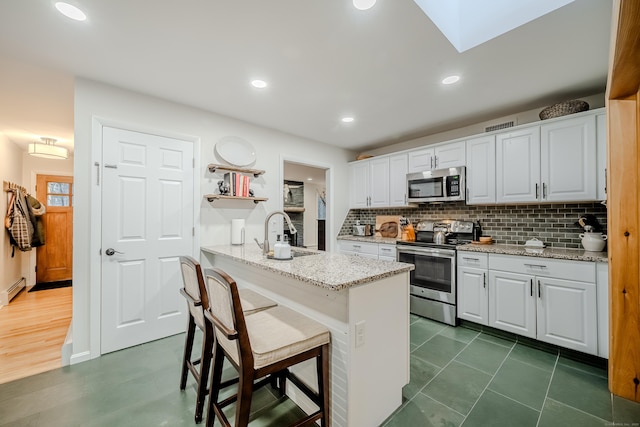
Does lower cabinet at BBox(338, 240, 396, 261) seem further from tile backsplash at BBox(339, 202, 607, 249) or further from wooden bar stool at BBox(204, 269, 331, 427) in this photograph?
wooden bar stool at BBox(204, 269, 331, 427)

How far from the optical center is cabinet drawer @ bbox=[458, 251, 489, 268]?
2.76 metres

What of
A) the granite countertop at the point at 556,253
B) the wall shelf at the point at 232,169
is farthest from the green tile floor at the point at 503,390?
the wall shelf at the point at 232,169

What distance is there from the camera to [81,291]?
7.40 ft

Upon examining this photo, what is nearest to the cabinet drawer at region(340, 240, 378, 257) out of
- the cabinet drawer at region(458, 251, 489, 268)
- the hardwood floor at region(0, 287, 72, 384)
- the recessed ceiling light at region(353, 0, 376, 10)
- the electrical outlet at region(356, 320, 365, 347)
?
the cabinet drawer at region(458, 251, 489, 268)

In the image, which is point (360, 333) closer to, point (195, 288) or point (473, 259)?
point (195, 288)

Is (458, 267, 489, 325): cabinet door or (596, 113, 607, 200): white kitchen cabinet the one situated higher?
(596, 113, 607, 200): white kitchen cabinet

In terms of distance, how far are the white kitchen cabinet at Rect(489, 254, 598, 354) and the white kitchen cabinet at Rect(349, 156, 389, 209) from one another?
1835mm

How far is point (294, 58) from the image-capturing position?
200 centimetres

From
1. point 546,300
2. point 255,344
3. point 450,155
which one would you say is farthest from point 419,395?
point 450,155

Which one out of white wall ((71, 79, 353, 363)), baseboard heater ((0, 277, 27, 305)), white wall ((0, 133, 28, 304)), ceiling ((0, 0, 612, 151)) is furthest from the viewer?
white wall ((0, 133, 28, 304))

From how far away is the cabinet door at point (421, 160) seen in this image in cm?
358

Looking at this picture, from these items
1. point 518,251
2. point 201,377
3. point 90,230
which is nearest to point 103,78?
point 90,230

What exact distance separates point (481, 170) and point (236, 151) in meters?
2.97

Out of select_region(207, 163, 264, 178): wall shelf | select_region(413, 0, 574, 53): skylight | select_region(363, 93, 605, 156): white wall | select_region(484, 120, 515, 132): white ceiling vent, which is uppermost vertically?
select_region(413, 0, 574, 53): skylight
